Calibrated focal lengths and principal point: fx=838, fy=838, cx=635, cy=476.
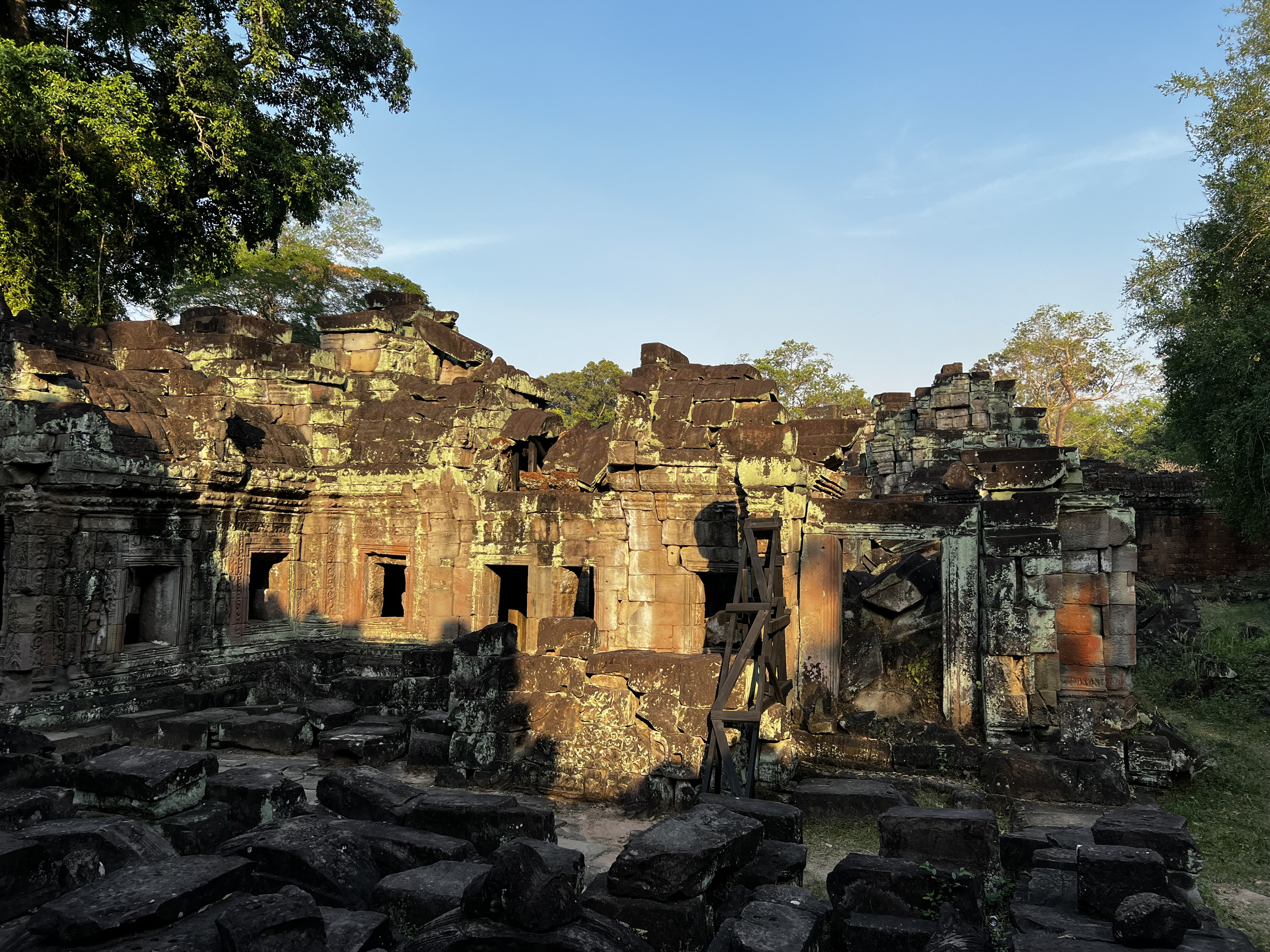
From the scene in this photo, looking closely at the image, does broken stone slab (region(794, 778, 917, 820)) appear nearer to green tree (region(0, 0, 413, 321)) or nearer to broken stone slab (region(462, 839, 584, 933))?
broken stone slab (region(462, 839, 584, 933))

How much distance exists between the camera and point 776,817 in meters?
5.86

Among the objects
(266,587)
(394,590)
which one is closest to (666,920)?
(266,587)

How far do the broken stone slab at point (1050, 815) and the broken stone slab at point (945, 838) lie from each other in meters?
1.62

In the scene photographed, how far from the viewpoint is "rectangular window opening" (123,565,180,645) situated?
37.4 ft

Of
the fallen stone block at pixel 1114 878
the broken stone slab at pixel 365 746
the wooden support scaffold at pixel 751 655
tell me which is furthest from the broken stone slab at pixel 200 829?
the fallen stone block at pixel 1114 878

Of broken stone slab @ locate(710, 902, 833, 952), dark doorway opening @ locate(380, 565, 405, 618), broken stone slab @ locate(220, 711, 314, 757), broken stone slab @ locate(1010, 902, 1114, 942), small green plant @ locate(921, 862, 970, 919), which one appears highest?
dark doorway opening @ locate(380, 565, 405, 618)

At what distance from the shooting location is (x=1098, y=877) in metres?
4.28

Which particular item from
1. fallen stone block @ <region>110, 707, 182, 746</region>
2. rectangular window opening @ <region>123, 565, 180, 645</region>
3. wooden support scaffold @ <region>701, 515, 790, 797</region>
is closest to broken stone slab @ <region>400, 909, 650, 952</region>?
wooden support scaffold @ <region>701, 515, 790, 797</region>

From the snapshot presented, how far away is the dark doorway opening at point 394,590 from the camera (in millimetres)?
15586

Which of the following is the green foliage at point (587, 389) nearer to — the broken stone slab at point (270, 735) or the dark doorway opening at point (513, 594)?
the dark doorway opening at point (513, 594)

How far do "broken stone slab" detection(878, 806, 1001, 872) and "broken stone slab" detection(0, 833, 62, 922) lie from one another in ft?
16.9

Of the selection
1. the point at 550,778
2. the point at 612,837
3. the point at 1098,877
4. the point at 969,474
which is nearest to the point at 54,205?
the point at 550,778

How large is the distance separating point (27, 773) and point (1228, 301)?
60.1ft

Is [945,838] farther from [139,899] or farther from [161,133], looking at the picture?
[161,133]
